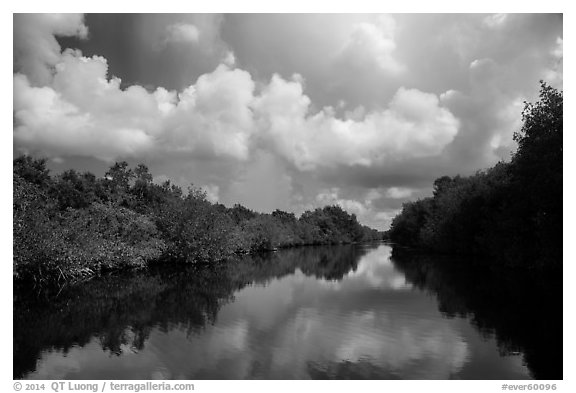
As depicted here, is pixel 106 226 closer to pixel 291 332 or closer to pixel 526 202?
pixel 291 332

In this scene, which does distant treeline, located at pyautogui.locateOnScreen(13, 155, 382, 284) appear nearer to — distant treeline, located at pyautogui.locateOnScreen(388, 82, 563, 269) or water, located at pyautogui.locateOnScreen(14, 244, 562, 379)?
water, located at pyautogui.locateOnScreen(14, 244, 562, 379)

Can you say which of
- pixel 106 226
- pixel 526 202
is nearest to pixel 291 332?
pixel 526 202

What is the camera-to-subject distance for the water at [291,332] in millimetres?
12500

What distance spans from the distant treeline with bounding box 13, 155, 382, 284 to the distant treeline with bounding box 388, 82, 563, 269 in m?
30.8

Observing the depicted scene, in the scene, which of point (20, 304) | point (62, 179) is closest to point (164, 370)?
point (20, 304)

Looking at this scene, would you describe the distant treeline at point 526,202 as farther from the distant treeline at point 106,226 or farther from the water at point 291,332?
the distant treeline at point 106,226

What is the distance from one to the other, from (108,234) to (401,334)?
30.5 meters

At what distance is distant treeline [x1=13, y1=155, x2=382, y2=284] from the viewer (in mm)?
27562

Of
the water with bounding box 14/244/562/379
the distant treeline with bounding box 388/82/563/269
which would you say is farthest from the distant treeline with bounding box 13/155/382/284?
the distant treeline with bounding box 388/82/563/269

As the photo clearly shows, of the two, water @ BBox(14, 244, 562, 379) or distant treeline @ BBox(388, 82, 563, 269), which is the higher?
distant treeline @ BBox(388, 82, 563, 269)

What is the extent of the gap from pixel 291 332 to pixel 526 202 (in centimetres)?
2592

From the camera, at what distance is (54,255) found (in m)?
27.4
